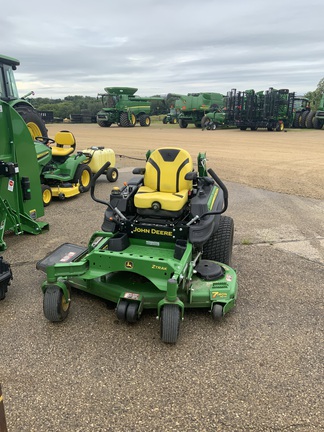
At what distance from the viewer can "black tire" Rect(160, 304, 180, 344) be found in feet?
8.83

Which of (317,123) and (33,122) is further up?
(33,122)

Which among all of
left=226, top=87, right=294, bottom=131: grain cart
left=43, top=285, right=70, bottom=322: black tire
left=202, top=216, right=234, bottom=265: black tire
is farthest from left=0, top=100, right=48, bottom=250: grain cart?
left=226, top=87, right=294, bottom=131: grain cart

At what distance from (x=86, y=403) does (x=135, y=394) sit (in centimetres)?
30

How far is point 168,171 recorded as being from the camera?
3.93 meters

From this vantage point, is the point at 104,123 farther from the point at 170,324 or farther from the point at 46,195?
the point at 170,324

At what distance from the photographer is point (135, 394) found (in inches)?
91.0

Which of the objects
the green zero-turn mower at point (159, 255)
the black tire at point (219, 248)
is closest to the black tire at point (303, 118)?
the green zero-turn mower at point (159, 255)

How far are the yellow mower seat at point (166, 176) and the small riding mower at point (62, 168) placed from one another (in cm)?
300

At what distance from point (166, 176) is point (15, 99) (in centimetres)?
535

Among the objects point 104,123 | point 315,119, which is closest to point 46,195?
point 104,123

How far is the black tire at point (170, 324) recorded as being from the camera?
2.69m

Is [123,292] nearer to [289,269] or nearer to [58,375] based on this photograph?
[58,375]

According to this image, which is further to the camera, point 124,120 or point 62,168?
point 124,120

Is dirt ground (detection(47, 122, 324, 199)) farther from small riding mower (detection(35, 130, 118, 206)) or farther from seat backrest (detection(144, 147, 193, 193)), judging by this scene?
seat backrest (detection(144, 147, 193, 193))
